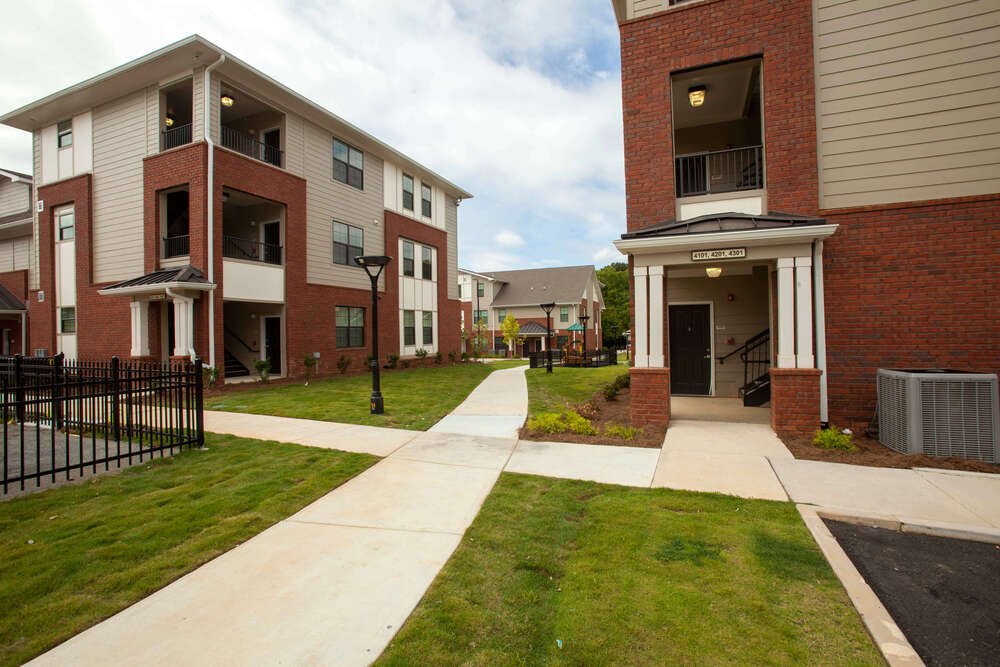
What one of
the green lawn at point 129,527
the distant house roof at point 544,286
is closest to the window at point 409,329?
the green lawn at point 129,527

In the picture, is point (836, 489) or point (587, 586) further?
point (836, 489)

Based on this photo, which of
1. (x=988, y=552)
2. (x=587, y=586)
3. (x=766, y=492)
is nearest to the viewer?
(x=587, y=586)

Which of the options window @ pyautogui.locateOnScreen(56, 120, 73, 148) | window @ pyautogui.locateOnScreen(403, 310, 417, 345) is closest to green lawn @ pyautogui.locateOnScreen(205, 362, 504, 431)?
window @ pyautogui.locateOnScreen(403, 310, 417, 345)

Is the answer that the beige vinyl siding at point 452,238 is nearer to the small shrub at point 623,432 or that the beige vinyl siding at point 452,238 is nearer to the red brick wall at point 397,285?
the red brick wall at point 397,285

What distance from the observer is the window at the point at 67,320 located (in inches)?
679

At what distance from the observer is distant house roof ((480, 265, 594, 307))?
44844 mm

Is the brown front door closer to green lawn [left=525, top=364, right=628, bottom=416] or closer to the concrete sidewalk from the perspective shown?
green lawn [left=525, top=364, right=628, bottom=416]

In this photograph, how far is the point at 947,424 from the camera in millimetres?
6227

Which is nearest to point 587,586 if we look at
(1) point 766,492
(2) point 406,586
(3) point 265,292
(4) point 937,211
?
(2) point 406,586

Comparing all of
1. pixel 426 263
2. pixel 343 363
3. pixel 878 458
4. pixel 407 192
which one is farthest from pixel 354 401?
pixel 407 192

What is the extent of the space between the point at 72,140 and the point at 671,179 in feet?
71.2

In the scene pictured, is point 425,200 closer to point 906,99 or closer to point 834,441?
point 906,99

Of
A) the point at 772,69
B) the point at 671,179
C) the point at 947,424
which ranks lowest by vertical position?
the point at 947,424

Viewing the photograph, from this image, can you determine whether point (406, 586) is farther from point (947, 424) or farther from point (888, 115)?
point (888, 115)
